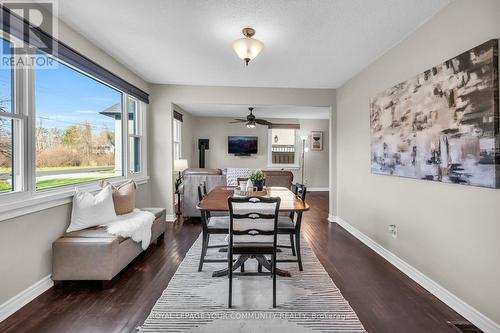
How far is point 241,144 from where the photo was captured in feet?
28.1

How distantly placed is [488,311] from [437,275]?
480 mm

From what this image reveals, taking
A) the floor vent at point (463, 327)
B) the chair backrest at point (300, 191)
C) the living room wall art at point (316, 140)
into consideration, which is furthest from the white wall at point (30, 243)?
the living room wall art at point (316, 140)

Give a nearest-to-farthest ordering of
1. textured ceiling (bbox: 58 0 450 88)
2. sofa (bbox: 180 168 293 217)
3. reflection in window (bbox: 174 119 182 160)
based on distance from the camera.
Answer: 1. textured ceiling (bbox: 58 0 450 88)
2. sofa (bbox: 180 168 293 217)
3. reflection in window (bbox: 174 119 182 160)

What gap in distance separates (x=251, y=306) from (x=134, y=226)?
1.55 meters

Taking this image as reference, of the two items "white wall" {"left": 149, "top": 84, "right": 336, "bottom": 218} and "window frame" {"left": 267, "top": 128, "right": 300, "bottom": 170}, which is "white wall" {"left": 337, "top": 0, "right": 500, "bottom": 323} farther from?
"window frame" {"left": 267, "top": 128, "right": 300, "bottom": 170}

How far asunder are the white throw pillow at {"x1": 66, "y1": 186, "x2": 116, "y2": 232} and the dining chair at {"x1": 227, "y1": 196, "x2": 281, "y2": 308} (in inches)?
61.8

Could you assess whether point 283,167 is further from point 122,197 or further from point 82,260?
point 82,260

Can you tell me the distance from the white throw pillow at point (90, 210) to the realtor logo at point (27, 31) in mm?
1300

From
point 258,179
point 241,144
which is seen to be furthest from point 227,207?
point 241,144

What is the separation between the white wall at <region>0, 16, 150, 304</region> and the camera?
1.93m

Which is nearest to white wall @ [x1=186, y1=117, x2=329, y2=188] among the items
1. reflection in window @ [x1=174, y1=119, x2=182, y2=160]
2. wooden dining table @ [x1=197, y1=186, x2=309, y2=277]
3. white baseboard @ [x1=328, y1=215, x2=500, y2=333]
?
reflection in window @ [x1=174, y1=119, x2=182, y2=160]

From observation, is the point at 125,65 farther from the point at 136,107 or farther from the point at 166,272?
the point at 166,272

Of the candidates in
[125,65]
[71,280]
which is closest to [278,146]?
[125,65]

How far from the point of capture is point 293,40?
2832mm
